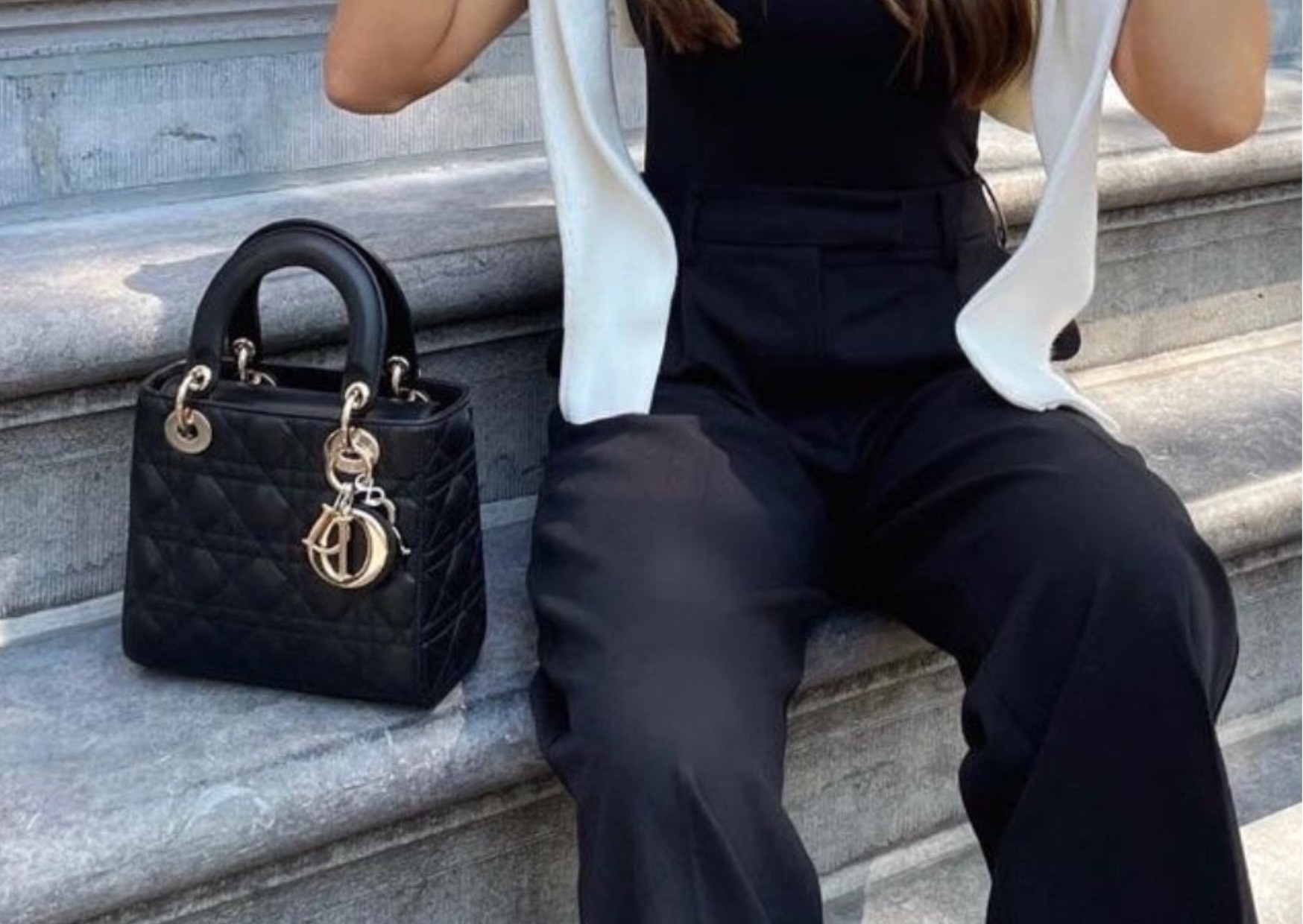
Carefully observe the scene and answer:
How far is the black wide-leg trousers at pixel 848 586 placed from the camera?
1468 millimetres

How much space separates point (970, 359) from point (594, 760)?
50 centimetres

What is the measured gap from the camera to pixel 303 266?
1613mm

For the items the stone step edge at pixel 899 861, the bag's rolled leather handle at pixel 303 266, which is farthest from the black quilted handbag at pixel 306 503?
the stone step edge at pixel 899 861

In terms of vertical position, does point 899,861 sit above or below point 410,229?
below

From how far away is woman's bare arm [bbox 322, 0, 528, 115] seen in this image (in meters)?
1.73

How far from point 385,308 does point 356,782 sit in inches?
14.1

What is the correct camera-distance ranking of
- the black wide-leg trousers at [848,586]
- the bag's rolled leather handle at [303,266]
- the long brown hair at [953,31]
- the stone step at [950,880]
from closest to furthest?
the black wide-leg trousers at [848,586]
the bag's rolled leather handle at [303,266]
the long brown hair at [953,31]
the stone step at [950,880]

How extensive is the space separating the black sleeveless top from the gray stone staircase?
0.96 feet

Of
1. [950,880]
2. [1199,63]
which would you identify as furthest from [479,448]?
[1199,63]

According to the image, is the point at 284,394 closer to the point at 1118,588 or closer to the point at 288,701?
the point at 288,701

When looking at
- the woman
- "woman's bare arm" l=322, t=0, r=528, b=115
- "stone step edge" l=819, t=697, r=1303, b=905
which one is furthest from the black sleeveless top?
"stone step edge" l=819, t=697, r=1303, b=905

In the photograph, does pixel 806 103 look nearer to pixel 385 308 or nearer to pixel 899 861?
pixel 385 308

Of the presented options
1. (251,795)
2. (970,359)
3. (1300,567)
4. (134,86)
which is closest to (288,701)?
(251,795)

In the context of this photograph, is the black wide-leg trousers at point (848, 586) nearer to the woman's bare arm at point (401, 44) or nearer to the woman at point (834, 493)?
the woman at point (834, 493)
